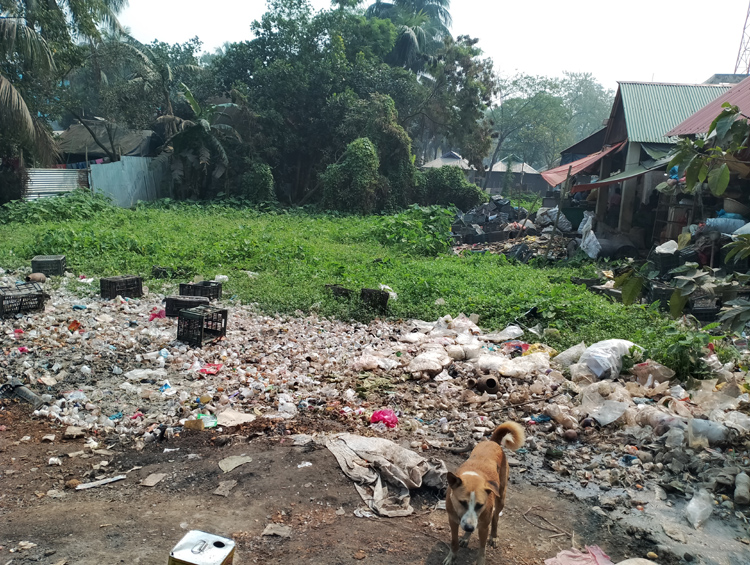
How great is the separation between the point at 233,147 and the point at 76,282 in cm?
1396

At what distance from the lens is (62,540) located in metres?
2.71

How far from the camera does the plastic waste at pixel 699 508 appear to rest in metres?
3.16

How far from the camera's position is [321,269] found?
30.7ft

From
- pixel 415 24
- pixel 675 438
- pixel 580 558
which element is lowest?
pixel 580 558

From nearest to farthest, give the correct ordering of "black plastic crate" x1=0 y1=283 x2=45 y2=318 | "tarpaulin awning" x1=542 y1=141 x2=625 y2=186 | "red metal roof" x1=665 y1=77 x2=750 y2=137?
"black plastic crate" x1=0 y1=283 x2=45 y2=318, "red metal roof" x1=665 y1=77 x2=750 y2=137, "tarpaulin awning" x1=542 y1=141 x2=625 y2=186

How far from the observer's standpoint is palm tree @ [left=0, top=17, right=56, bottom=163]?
13.1 meters

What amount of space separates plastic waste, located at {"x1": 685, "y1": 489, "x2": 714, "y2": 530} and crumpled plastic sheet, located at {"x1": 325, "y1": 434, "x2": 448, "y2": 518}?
146 cm

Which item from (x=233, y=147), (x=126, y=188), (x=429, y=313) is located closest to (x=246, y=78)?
(x=233, y=147)

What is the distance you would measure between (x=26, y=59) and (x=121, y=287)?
10.0 metres

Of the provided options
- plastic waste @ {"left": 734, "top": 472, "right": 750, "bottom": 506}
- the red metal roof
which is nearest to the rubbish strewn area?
plastic waste @ {"left": 734, "top": 472, "right": 750, "bottom": 506}

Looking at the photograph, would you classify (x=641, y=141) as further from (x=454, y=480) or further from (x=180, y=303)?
(x=454, y=480)

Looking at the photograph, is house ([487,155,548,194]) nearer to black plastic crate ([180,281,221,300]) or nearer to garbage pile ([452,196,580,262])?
garbage pile ([452,196,580,262])

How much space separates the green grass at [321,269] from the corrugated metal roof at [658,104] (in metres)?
5.31

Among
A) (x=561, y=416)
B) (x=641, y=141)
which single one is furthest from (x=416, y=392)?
(x=641, y=141)
